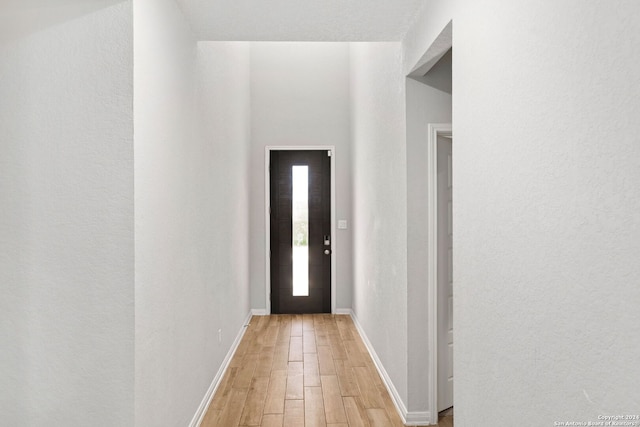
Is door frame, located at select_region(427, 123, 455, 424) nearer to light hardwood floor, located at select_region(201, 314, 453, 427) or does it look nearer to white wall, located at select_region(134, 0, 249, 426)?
light hardwood floor, located at select_region(201, 314, 453, 427)

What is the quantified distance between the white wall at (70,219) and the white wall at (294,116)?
13.7 feet

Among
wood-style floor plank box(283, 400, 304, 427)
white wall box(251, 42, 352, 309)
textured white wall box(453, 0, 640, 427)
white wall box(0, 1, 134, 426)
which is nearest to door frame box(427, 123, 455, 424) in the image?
wood-style floor plank box(283, 400, 304, 427)

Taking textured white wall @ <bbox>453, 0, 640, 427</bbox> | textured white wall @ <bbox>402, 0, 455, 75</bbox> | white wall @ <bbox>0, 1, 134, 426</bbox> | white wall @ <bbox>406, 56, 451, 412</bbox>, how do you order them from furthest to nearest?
white wall @ <bbox>406, 56, 451, 412</bbox>
textured white wall @ <bbox>402, 0, 455, 75</bbox>
white wall @ <bbox>0, 1, 134, 426</bbox>
textured white wall @ <bbox>453, 0, 640, 427</bbox>

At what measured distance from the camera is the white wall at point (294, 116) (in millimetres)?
6102

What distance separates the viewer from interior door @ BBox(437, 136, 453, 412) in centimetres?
310

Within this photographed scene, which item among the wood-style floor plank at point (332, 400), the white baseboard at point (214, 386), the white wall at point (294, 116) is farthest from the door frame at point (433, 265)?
the white wall at point (294, 116)

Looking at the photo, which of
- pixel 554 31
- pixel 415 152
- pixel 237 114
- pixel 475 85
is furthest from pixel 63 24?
pixel 237 114

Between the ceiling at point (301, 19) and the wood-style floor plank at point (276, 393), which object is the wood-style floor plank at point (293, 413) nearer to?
the wood-style floor plank at point (276, 393)

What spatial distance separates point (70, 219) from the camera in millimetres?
1923

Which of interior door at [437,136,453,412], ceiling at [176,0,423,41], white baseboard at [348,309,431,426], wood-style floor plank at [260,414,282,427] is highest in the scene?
ceiling at [176,0,423,41]

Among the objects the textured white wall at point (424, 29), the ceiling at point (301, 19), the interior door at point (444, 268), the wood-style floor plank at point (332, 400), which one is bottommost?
the wood-style floor plank at point (332, 400)

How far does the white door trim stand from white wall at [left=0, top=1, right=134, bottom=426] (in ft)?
5.96

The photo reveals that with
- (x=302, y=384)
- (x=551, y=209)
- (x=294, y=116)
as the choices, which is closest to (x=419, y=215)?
Result: (x=302, y=384)

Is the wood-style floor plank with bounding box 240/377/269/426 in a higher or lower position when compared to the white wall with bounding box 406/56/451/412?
lower
